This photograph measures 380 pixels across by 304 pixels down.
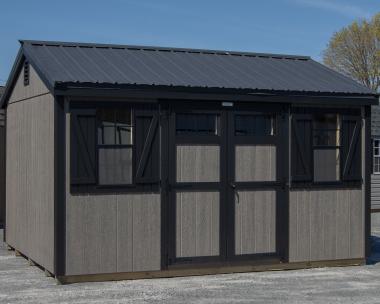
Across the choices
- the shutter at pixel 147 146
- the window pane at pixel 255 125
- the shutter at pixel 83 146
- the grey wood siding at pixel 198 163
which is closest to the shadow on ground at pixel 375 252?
the window pane at pixel 255 125

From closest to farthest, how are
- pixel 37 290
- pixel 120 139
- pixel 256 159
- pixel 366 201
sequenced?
pixel 37 290
pixel 120 139
pixel 256 159
pixel 366 201

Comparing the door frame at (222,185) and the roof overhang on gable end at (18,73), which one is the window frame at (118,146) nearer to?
the door frame at (222,185)

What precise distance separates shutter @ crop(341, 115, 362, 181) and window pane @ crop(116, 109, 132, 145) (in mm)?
3403

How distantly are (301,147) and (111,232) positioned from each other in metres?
3.17

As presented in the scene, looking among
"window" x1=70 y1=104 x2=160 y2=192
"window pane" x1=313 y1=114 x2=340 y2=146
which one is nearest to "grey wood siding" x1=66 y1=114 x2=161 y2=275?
"window" x1=70 y1=104 x2=160 y2=192

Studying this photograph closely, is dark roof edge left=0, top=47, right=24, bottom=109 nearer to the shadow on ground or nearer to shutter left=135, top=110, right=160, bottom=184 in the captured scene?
shutter left=135, top=110, right=160, bottom=184

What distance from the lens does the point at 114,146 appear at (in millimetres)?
10789

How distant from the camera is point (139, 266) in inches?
431

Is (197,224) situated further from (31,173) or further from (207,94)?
(31,173)

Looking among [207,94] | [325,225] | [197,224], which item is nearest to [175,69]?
[207,94]

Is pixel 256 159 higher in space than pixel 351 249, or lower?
higher

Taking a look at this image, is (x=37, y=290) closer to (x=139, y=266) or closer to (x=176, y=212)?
(x=139, y=266)

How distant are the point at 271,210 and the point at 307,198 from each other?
63cm

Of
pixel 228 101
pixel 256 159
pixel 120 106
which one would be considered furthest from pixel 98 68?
pixel 256 159
